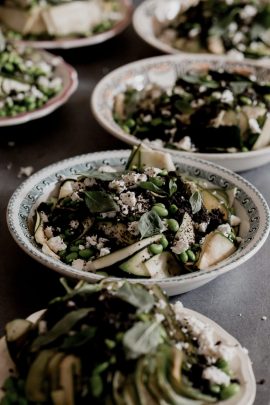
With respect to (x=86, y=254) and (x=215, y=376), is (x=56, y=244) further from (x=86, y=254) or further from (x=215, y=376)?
(x=215, y=376)

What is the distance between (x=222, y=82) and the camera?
7.48ft

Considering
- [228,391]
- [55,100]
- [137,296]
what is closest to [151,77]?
[55,100]

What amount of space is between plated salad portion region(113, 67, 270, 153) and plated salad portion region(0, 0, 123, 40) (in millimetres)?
643

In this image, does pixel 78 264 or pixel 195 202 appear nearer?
pixel 78 264

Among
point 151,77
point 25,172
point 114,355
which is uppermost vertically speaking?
point 114,355

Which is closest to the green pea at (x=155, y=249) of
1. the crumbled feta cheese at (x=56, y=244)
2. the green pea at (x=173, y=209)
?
the green pea at (x=173, y=209)

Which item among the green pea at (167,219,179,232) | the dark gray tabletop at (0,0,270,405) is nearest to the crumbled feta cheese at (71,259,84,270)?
the dark gray tabletop at (0,0,270,405)

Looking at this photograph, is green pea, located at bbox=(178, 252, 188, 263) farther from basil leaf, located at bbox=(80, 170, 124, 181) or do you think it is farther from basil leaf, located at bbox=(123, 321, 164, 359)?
basil leaf, located at bbox=(123, 321, 164, 359)

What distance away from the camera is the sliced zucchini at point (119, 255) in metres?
1.55

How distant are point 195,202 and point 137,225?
0.18 m

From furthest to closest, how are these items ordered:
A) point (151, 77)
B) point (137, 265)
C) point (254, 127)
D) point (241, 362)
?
point (151, 77), point (254, 127), point (137, 265), point (241, 362)

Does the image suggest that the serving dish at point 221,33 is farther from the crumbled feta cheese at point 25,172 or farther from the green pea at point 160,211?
the green pea at point 160,211

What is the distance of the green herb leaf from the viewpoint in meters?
1.22

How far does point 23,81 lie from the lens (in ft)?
7.66
